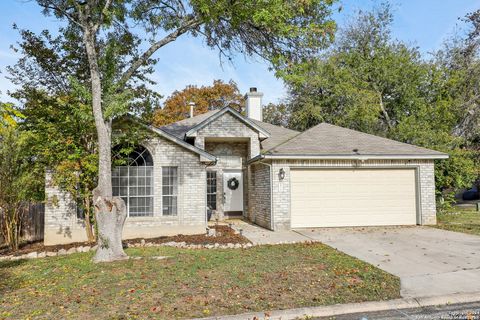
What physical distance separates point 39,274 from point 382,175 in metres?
11.6

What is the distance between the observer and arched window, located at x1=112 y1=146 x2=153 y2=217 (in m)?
12.0

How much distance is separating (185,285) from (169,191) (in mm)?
6553

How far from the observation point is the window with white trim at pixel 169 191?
1226cm

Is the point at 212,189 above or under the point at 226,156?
under

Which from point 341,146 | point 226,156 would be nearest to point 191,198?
point 226,156

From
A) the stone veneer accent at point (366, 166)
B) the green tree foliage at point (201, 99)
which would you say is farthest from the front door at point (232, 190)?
the green tree foliage at point (201, 99)

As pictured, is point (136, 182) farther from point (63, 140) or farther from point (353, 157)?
point (353, 157)

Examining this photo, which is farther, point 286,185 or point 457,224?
point 457,224

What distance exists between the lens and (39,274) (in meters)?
7.23

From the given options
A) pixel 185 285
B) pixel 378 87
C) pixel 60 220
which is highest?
pixel 378 87

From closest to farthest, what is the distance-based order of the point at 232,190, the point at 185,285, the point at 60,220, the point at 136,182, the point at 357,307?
the point at 357,307 < the point at 185,285 < the point at 60,220 < the point at 136,182 < the point at 232,190

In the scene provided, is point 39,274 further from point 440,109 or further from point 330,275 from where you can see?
point 440,109

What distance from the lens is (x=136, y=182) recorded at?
12.1 m

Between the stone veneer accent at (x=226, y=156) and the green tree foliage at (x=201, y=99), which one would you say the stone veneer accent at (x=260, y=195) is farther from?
the green tree foliage at (x=201, y=99)
